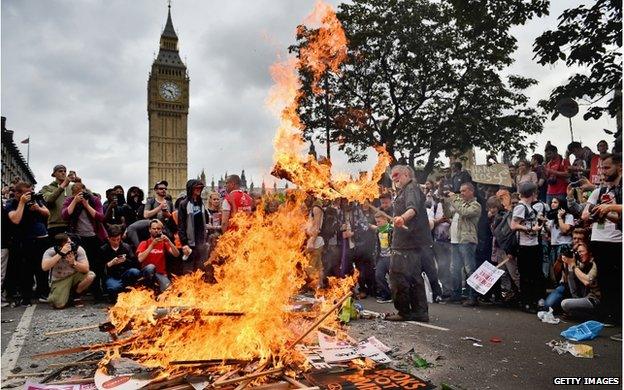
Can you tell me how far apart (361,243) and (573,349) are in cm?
506

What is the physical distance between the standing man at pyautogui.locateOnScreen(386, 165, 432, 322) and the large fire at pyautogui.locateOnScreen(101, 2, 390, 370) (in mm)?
540

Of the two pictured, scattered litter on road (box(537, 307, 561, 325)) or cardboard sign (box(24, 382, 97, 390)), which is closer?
cardboard sign (box(24, 382, 97, 390))

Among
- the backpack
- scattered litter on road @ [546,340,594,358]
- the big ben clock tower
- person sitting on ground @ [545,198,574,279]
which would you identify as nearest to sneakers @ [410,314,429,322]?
scattered litter on road @ [546,340,594,358]

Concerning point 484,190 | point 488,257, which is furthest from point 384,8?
point 488,257

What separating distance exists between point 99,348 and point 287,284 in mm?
1978

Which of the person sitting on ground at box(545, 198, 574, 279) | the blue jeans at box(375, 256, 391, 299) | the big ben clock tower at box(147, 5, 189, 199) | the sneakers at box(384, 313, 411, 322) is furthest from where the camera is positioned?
the big ben clock tower at box(147, 5, 189, 199)

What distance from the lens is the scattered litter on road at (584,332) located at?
18.2 ft

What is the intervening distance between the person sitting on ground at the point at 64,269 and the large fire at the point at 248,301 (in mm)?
2906

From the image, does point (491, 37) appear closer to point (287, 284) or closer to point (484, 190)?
point (484, 190)

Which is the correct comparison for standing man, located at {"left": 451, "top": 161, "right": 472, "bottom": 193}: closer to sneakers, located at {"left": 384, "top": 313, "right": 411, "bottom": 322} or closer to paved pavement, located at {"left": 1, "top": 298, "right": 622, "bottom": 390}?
paved pavement, located at {"left": 1, "top": 298, "right": 622, "bottom": 390}

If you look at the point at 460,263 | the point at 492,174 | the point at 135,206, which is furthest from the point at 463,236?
the point at 135,206

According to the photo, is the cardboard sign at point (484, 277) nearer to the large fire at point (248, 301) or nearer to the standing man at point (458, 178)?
the large fire at point (248, 301)

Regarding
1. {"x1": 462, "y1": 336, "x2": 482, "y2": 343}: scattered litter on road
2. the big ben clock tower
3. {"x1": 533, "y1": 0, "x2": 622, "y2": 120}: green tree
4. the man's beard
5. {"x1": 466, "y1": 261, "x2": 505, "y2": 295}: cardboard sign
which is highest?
the big ben clock tower

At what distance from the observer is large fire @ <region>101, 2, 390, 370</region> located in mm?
4531
